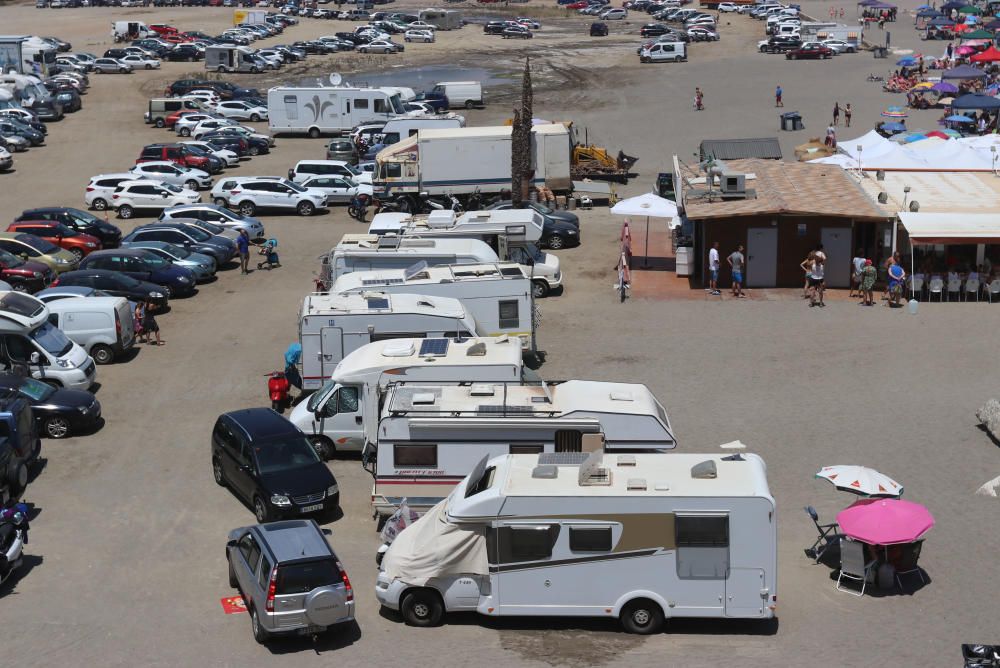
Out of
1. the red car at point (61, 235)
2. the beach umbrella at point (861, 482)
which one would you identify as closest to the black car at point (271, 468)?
the beach umbrella at point (861, 482)

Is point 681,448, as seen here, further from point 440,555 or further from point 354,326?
point 440,555

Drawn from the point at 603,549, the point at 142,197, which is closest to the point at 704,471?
the point at 603,549

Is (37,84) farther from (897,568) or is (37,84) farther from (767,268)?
(897,568)

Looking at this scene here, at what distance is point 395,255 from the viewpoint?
26.4m

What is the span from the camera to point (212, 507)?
1853 centimetres

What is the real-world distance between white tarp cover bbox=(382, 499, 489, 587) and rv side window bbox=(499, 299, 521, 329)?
9398mm

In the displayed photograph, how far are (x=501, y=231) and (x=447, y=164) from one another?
10.2 m

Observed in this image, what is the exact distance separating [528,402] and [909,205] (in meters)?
16.8

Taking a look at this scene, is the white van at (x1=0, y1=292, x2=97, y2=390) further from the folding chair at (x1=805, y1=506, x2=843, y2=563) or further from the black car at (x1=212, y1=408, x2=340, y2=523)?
the folding chair at (x1=805, y1=506, x2=843, y2=563)

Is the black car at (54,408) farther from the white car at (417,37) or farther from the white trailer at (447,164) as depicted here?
the white car at (417,37)

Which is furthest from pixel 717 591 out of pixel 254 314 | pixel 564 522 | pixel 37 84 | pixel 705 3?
pixel 705 3

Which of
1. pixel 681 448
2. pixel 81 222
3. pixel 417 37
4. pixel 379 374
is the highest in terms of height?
pixel 417 37

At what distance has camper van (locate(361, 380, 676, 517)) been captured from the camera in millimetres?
16750

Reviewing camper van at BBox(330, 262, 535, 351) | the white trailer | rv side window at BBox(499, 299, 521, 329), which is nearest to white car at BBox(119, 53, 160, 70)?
the white trailer
